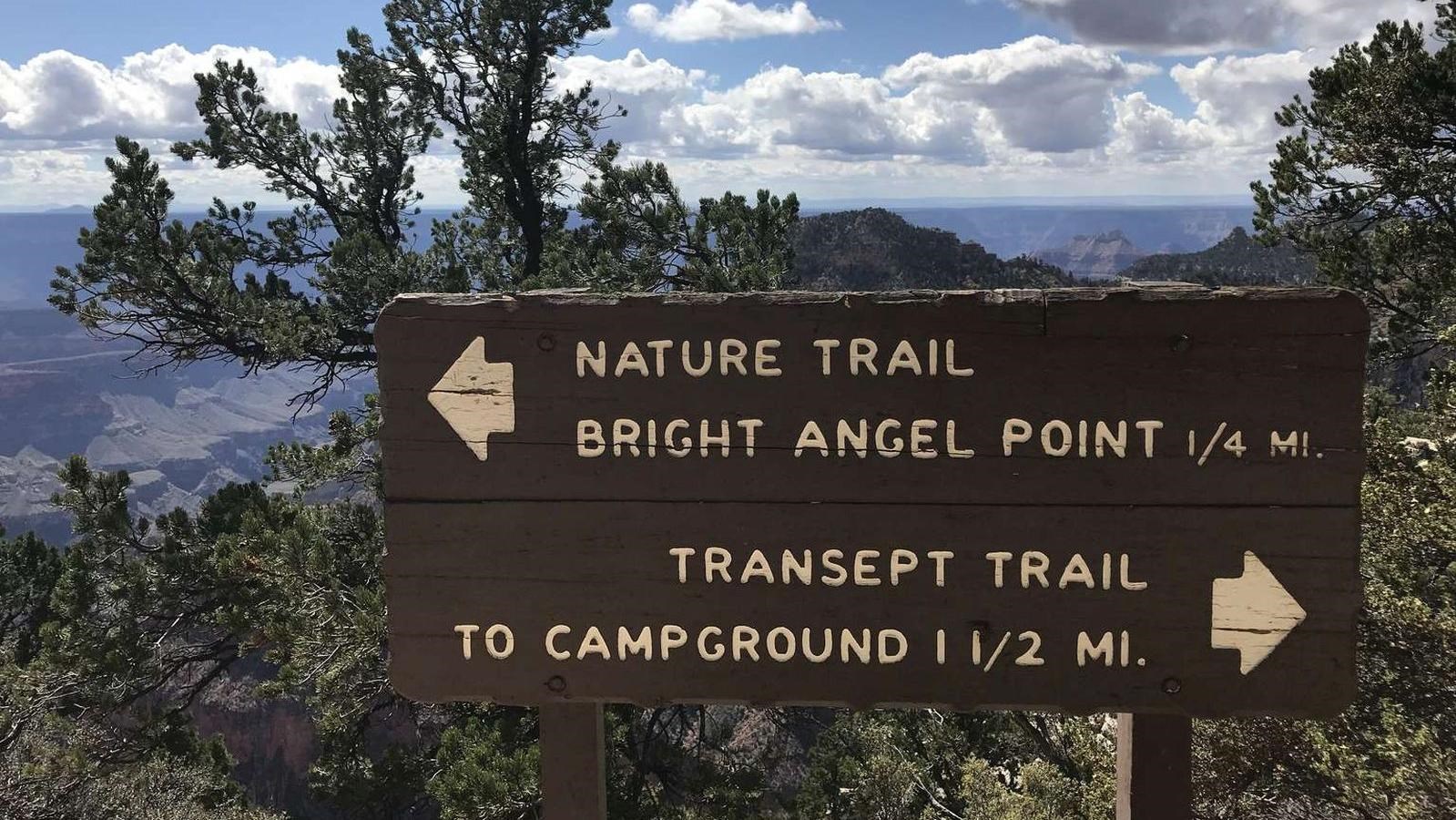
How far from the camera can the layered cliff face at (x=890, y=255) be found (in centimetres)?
4734

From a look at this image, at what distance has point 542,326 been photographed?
6.64ft

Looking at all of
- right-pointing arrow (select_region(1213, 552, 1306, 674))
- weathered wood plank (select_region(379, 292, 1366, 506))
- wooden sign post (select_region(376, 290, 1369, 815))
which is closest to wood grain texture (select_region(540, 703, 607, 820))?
wooden sign post (select_region(376, 290, 1369, 815))

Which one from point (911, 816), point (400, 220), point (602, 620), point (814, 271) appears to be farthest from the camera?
point (814, 271)

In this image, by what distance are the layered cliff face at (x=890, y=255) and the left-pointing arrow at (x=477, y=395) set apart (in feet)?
135

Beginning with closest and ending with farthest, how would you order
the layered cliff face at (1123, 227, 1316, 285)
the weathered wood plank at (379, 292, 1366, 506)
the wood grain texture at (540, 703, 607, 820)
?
the weathered wood plank at (379, 292, 1366, 506) → the wood grain texture at (540, 703, 607, 820) → the layered cliff face at (1123, 227, 1316, 285)

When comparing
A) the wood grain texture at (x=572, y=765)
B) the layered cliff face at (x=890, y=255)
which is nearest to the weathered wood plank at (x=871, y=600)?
the wood grain texture at (x=572, y=765)

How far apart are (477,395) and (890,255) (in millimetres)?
59353

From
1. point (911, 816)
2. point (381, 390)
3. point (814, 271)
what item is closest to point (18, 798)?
point (911, 816)

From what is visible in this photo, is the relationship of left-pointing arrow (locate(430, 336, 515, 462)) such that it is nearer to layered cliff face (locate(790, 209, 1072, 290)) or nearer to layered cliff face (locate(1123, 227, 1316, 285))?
layered cliff face (locate(790, 209, 1072, 290))

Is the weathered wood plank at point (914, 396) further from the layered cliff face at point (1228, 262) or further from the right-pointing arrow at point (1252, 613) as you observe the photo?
the layered cliff face at point (1228, 262)

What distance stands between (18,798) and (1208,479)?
1203 cm

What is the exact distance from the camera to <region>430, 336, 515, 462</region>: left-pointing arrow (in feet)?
6.66

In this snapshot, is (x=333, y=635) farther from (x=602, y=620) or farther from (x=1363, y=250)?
(x=1363, y=250)

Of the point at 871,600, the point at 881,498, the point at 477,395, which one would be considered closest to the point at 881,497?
the point at 881,498
